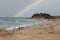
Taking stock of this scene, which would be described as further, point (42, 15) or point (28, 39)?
point (42, 15)

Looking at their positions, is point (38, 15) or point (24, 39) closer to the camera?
point (24, 39)

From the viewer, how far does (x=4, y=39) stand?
922cm

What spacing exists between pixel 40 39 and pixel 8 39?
1.83m

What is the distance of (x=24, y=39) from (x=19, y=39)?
0.31m

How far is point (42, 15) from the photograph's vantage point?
101 m

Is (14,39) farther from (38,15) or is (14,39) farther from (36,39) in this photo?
(38,15)

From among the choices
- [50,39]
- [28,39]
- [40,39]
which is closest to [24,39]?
[28,39]

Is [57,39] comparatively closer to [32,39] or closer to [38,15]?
[32,39]

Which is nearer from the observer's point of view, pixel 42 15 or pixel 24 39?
pixel 24 39

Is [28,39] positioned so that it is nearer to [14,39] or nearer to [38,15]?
[14,39]

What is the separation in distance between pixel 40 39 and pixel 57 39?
0.97 m

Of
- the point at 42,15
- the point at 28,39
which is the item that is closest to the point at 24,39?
the point at 28,39

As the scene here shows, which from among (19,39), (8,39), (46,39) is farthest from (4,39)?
(46,39)

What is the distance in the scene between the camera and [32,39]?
924 centimetres
